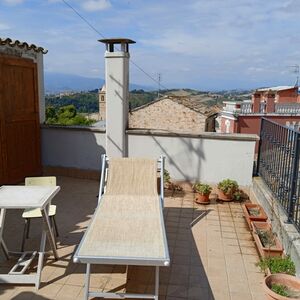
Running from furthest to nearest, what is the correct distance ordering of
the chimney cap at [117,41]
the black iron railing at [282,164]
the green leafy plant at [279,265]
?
1. the chimney cap at [117,41]
2. the black iron railing at [282,164]
3. the green leafy plant at [279,265]

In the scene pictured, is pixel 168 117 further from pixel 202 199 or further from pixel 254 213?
pixel 254 213

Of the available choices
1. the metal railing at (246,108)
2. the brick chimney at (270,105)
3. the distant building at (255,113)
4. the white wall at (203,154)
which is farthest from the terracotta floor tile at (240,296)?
the brick chimney at (270,105)

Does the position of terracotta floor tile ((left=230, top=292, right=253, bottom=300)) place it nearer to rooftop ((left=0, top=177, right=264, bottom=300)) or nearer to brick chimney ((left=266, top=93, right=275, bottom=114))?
rooftop ((left=0, top=177, right=264, bottom=300))

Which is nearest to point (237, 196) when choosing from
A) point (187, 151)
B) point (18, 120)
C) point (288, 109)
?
point (187, 151)

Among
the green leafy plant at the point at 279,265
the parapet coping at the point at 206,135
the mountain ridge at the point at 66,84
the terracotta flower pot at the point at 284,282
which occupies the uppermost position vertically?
the mountain ridge at the point at 66,84

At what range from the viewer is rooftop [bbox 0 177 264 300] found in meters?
3.59

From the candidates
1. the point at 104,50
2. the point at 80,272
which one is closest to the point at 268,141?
the point at 104,50

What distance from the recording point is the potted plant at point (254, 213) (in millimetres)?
5320

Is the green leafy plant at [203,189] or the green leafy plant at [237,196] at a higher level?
the green leafy plant at [203,189]

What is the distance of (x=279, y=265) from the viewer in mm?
3914

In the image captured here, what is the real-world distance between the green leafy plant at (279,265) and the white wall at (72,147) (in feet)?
14.9

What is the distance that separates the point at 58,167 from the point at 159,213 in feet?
15.2

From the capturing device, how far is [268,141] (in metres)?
6.33

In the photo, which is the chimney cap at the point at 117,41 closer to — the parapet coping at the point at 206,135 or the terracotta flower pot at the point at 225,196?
the parapet coping at the point at 206,135
